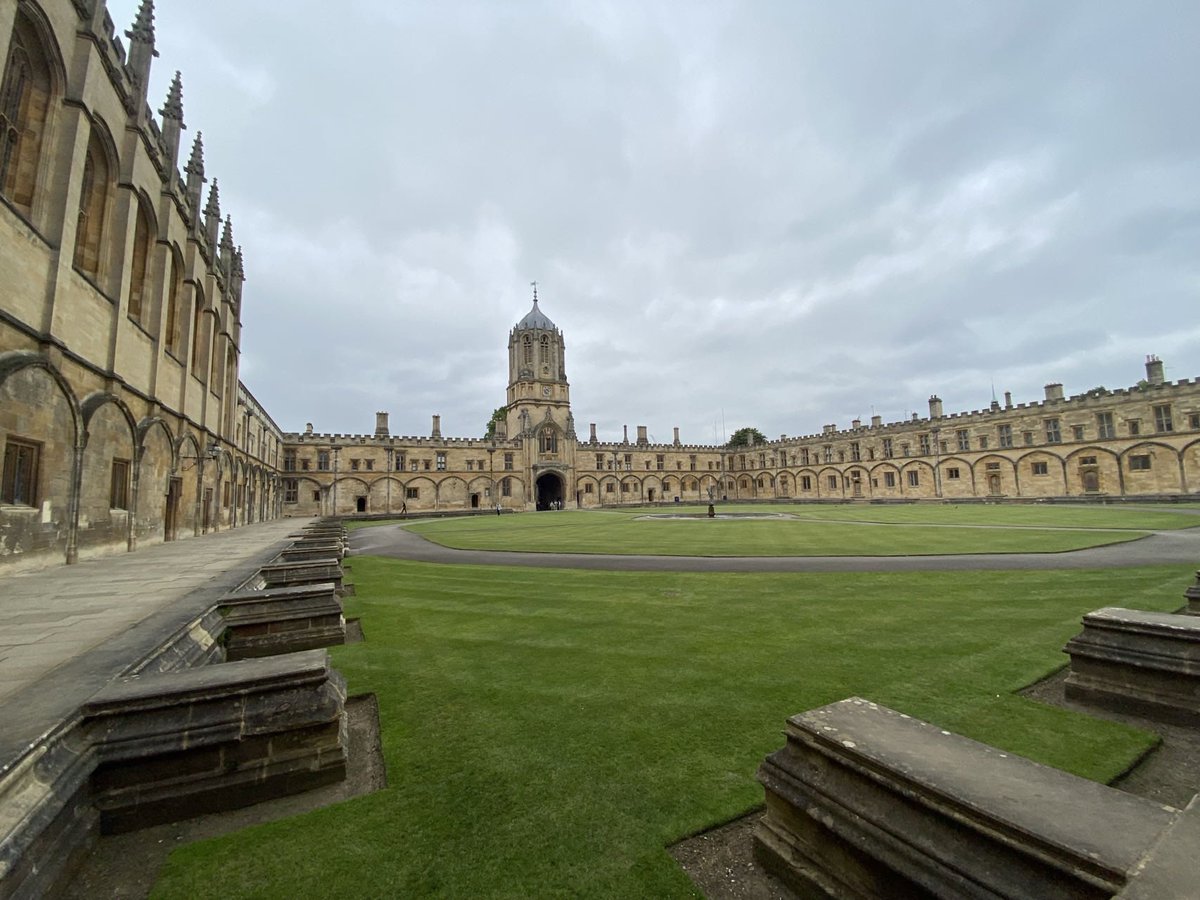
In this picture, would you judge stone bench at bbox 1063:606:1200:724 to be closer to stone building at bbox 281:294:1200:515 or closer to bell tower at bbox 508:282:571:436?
stone building at bbox 281:294:1200:515

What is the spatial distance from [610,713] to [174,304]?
68.7 ft

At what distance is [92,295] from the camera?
11562mm

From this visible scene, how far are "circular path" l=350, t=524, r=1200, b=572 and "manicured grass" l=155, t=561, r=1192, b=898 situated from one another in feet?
8.17

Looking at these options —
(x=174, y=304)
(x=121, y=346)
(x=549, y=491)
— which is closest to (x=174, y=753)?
(x=121, y=346)

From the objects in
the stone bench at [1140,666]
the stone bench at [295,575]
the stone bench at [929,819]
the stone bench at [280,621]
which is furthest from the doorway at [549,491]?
the stone bench at [929,819]

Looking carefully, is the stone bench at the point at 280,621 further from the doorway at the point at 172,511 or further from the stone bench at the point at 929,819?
the doorway at the point at 172,511

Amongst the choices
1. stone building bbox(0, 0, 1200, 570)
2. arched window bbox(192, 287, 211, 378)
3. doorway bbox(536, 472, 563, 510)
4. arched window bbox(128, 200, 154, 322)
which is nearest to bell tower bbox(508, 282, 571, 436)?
doorway bbox(536, 472, 563, 510)

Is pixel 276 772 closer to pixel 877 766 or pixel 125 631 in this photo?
pixel 125 631

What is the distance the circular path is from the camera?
10.7 meters

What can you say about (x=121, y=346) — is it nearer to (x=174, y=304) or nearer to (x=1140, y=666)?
(x=174, y=304)

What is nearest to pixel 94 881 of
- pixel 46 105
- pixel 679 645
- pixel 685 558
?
pixel 679 645

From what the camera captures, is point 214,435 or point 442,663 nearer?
point 442,663

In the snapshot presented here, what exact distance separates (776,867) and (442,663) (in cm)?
358

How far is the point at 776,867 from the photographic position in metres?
2.32
